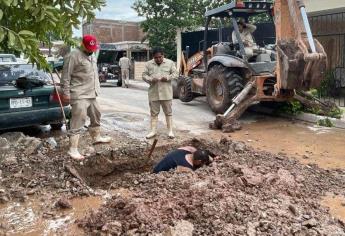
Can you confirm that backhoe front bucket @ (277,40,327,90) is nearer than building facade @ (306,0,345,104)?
Yes

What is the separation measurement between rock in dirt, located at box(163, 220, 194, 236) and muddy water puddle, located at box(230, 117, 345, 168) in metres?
2.99

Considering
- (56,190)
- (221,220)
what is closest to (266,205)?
(221,220)

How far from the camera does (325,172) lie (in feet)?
17.6

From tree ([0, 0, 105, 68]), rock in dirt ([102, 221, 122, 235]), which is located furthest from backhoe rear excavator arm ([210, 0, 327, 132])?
tree ([0, 0, 105, 68])

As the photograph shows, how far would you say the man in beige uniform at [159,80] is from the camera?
7.34 meters

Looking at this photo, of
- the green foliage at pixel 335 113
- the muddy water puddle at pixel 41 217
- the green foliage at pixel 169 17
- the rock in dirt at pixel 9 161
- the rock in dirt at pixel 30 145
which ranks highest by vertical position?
the green foliage at pixel 169 17

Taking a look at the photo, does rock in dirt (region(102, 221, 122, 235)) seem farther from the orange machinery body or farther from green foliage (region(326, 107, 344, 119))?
green foliage (region(326, 107, 344, 119))

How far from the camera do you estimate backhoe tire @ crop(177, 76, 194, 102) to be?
455 inches

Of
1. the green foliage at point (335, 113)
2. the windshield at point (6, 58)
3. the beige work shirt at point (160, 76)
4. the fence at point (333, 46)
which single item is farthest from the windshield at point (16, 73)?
the fence at point (333, 46)

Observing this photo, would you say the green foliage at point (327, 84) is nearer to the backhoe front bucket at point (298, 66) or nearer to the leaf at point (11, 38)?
the backhoe front bucket at point (298, 66)

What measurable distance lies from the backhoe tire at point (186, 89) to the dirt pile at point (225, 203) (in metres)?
6.39

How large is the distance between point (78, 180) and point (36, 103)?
256cm

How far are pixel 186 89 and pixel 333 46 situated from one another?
444cm

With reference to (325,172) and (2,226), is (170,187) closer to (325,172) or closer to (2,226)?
(2,226)
